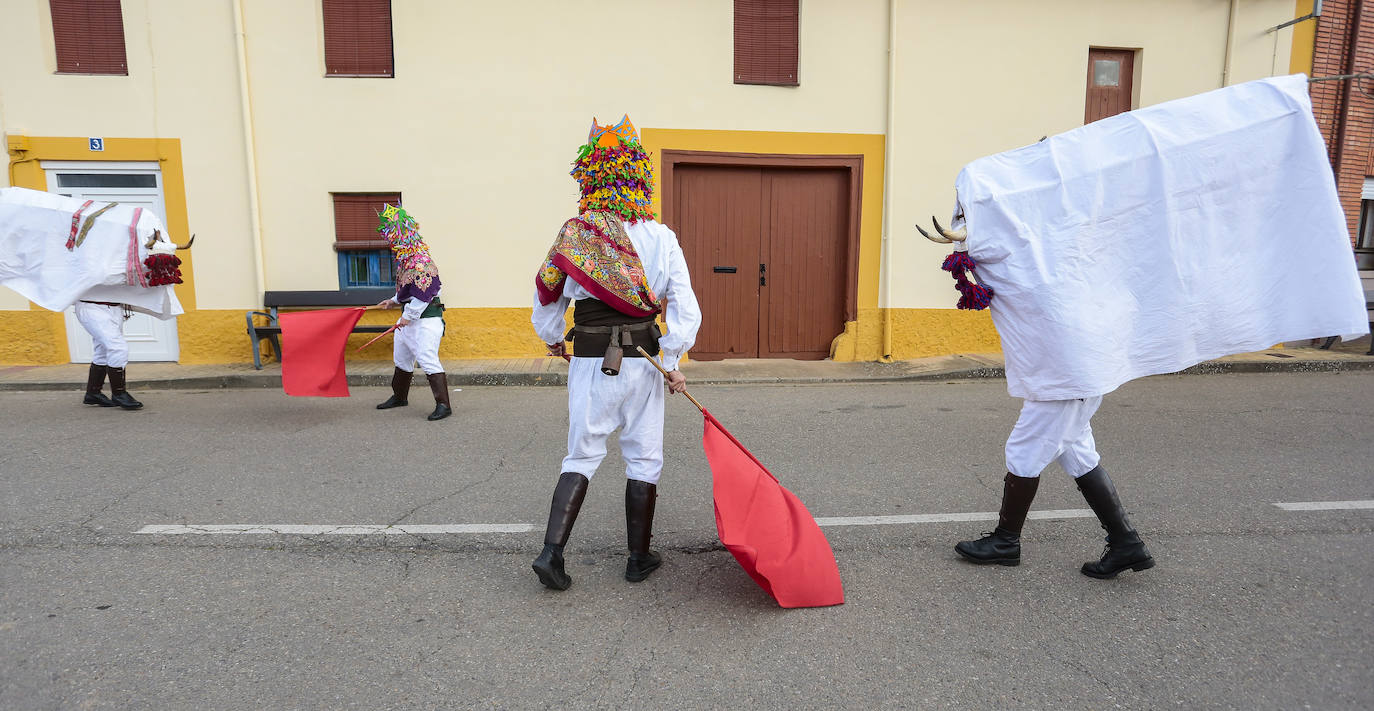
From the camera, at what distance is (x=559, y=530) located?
329cm

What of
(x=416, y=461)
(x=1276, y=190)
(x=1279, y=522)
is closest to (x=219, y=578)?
(x=416, y=461)

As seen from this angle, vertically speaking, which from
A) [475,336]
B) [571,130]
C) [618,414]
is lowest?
[475,336]

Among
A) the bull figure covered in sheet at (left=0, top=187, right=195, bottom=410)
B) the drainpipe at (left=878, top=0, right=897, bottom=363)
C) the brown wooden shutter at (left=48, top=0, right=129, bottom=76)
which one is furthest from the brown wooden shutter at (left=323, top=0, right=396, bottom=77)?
the drainpipe at (left=878, top=0, right=897, bottom=363)

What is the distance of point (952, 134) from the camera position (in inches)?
390

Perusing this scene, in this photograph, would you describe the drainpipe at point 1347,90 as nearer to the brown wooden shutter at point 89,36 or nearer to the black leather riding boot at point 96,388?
the black leather riding boot at point 96,388

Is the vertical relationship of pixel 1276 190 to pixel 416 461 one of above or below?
above

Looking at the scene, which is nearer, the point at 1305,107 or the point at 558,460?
the point at 1305,107

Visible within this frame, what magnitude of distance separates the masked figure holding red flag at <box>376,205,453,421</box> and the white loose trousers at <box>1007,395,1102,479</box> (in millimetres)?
4939

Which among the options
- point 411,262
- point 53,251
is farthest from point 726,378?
point 53,251

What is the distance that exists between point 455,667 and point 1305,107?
156 inches

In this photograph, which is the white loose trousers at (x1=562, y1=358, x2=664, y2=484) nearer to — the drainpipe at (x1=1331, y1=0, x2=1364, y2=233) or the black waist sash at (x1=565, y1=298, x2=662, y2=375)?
the black waist sash at (x1=565, y1=298, x2=662, y2=375)

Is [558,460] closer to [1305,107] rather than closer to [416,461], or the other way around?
[416,461]

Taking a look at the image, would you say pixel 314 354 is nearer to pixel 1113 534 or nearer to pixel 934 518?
pixel 934 518

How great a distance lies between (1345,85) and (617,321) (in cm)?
1188
